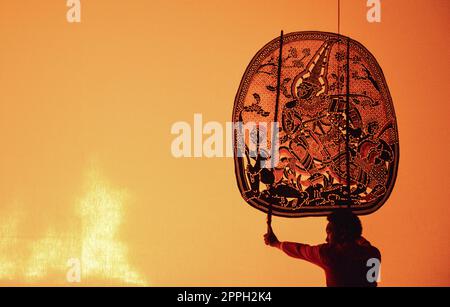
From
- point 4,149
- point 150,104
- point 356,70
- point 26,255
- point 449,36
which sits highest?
point 449,36

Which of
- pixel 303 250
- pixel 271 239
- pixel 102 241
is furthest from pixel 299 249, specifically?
pixel 102 241

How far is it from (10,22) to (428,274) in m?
2.50

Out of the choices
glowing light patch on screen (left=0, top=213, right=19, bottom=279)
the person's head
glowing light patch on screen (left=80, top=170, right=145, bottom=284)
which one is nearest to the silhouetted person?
the person's head

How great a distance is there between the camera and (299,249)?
8.37ft

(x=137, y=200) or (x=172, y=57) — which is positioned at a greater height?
(x=172, y=57)

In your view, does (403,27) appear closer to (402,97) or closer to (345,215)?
(402,97)

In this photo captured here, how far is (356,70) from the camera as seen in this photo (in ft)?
8.82

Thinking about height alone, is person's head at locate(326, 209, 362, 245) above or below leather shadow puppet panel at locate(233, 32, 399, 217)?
below

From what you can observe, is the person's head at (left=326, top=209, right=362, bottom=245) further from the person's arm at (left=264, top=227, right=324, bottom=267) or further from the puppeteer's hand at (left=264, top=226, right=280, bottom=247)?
the puppeteer's hand at (left=264, top=226, right=280, bottom=247)

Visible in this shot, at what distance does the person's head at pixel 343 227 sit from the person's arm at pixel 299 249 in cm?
9

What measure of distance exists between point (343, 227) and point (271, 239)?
37 centimetres

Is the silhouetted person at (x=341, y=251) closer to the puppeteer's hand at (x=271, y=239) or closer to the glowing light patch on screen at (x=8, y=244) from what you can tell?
the puppeteer's hand at (x=271, y=239)

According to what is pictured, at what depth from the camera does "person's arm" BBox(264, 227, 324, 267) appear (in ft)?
8.36
